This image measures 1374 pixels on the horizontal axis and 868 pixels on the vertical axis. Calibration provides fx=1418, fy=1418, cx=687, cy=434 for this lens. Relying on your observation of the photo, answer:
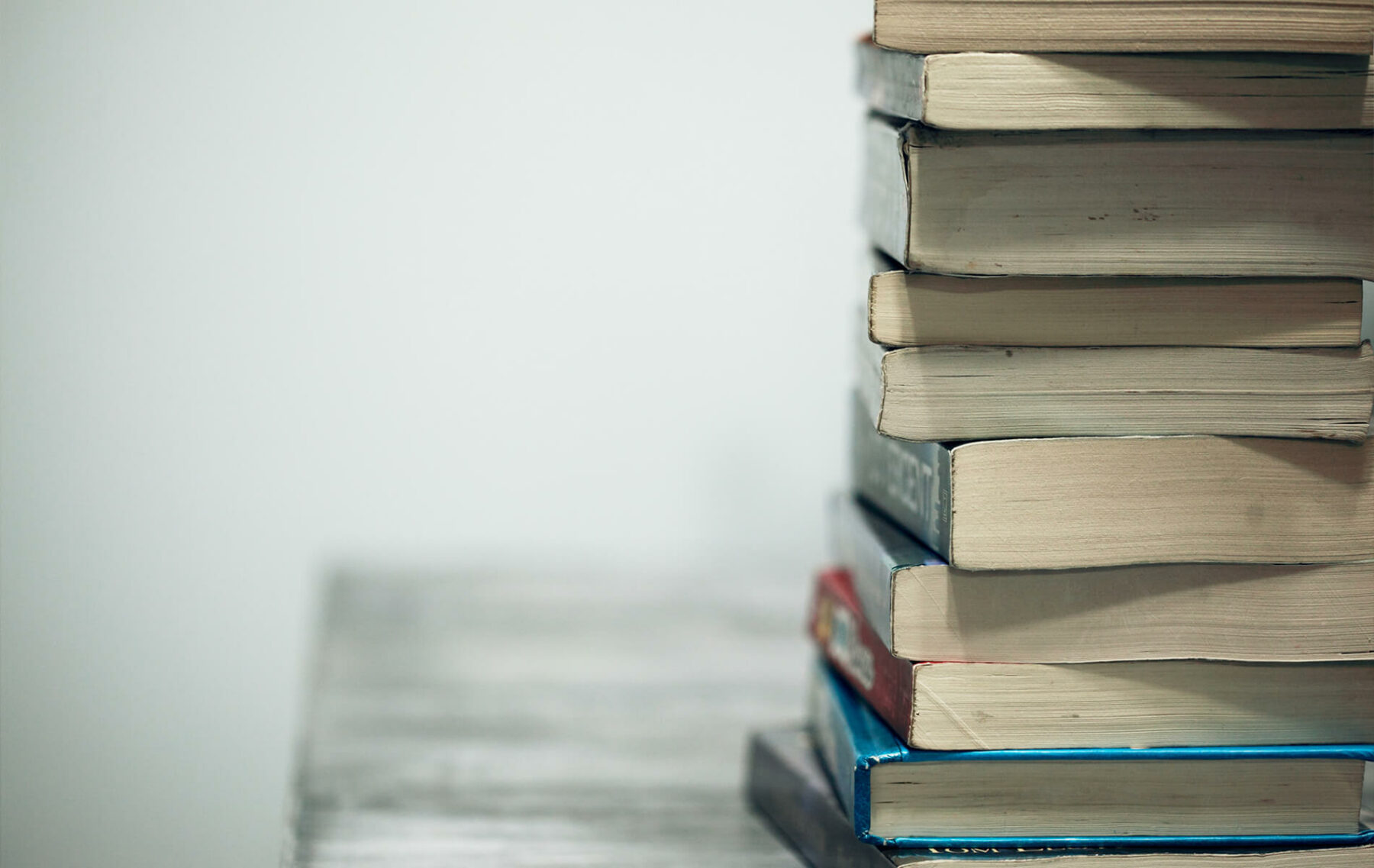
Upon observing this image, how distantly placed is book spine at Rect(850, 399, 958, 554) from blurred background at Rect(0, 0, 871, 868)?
115cm

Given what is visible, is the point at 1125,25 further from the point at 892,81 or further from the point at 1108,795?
the point at 1108,795

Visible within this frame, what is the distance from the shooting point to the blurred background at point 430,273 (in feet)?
7.21

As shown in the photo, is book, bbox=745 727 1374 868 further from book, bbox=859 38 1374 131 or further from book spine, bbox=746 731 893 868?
book, bbox=859 38 1374 131

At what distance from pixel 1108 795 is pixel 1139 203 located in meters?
0.30

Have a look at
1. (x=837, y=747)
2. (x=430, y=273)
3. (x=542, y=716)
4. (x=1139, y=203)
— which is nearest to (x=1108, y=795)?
(x=837, y=747)

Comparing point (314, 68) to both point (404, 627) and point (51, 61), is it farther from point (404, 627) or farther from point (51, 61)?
point (404, 627)

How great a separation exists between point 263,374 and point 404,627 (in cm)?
115

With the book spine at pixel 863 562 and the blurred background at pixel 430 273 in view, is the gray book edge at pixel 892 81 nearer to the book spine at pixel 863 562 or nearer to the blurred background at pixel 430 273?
the book spine at pixel 863 562

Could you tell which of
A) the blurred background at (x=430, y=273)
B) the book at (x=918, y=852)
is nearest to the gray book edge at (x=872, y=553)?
the book at (x=918, y=852)

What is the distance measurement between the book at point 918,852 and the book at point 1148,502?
147 millimetres

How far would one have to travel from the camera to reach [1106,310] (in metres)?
0.69

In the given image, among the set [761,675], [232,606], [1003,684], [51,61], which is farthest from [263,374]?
[1003,684]

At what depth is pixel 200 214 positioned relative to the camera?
2311mm

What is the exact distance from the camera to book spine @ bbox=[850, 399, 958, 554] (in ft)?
2.32
